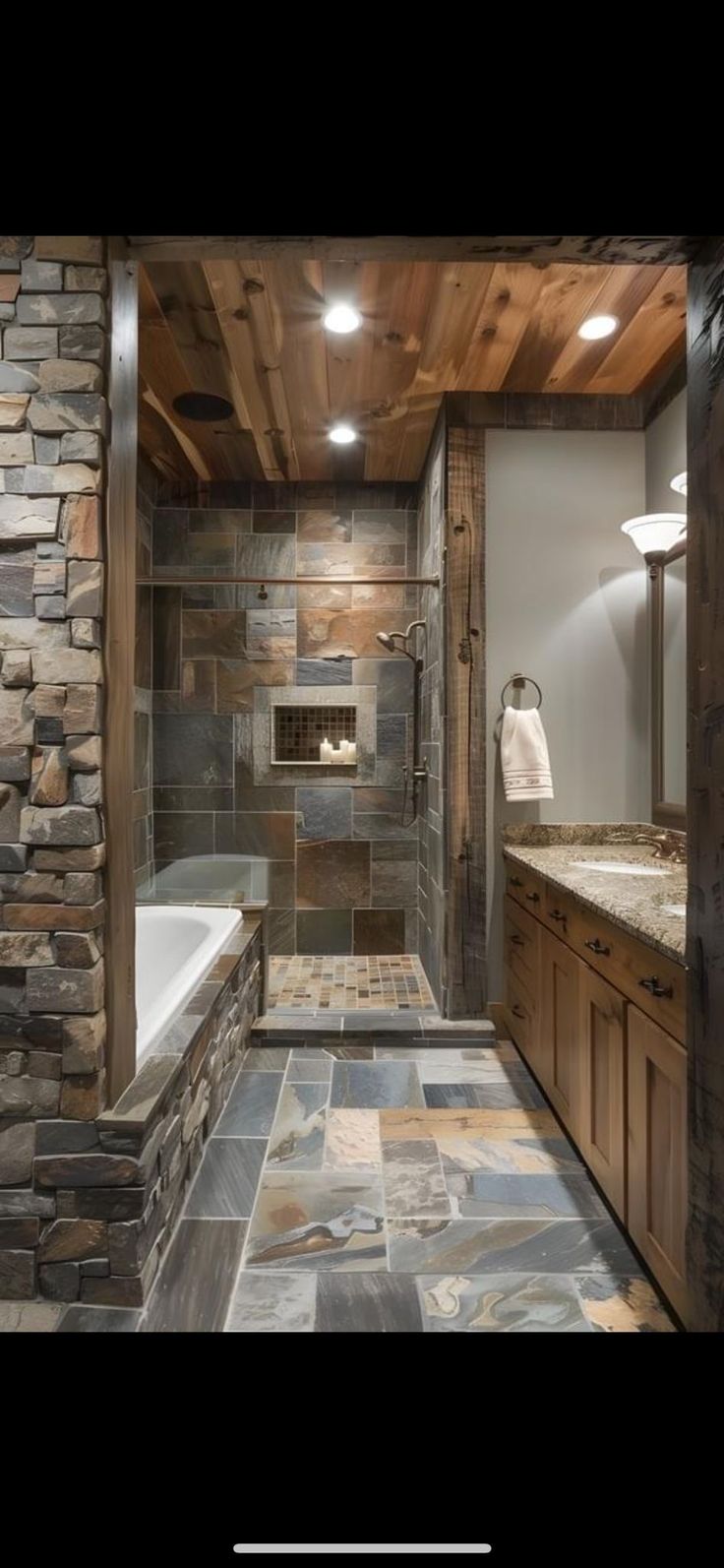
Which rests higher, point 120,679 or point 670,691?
point 670,691

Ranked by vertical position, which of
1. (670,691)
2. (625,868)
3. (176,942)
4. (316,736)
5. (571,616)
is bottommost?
(176,942)

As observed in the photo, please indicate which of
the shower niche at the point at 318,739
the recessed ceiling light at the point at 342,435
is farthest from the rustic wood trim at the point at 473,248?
the shower niche at the point at 318,739

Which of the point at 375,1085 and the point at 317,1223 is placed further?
the point at 375,1085

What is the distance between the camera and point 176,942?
295 cm

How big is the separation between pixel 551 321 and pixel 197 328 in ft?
3.90

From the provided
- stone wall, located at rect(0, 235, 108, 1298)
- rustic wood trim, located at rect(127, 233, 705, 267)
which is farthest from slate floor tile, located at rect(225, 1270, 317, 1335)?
rustic wood trim, located at rect(127, 233, 705, 267)

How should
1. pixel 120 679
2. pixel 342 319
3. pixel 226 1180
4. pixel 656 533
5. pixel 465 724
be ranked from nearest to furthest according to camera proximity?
pixel 120 679
pixel 226 1180
pixel 342 319
pixel 656 533
pixel 465 724

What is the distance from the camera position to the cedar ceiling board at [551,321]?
215 centimetres

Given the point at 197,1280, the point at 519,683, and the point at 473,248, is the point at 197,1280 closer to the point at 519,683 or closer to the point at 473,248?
the point at 473,248

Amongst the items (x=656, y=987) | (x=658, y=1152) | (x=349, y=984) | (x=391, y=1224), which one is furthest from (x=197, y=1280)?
(x=349, y=984)

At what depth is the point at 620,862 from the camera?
8.68ft

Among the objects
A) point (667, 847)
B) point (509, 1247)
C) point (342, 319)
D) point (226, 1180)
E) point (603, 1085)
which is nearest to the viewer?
point (509, 1247)
